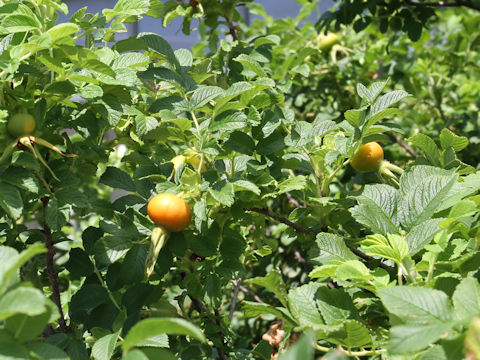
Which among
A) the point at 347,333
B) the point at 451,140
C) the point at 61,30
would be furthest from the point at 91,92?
the point at 451,140

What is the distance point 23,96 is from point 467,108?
210cm

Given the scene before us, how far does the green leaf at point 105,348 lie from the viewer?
673mm

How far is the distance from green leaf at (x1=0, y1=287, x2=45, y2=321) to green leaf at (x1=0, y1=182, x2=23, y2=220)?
280mm

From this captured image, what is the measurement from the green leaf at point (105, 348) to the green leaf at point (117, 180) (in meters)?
0.29

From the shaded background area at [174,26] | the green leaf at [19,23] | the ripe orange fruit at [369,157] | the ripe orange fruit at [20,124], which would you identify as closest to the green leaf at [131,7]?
the green leaf at [19,23]

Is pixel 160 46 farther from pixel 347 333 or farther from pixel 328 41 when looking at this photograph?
pixel 328 41

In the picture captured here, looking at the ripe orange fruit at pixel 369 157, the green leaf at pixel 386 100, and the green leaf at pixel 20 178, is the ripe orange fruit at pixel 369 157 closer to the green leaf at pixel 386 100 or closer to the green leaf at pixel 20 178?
the green leaf at pixel 386 100

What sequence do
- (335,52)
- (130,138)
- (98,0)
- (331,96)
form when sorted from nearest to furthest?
(130,138)
(335,52)
(331,96)
(98,0)

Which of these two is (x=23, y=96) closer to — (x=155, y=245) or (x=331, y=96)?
(x=155, y=245)

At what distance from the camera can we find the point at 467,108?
92.2 inches

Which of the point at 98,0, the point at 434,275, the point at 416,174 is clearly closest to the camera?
the point at 434,275

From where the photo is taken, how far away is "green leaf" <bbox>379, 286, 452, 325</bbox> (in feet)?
1.68

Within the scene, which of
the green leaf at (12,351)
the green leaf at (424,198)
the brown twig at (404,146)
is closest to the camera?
the green leaf at (12,351)

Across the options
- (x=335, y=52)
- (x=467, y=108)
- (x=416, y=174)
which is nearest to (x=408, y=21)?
(x=335, y=52)
